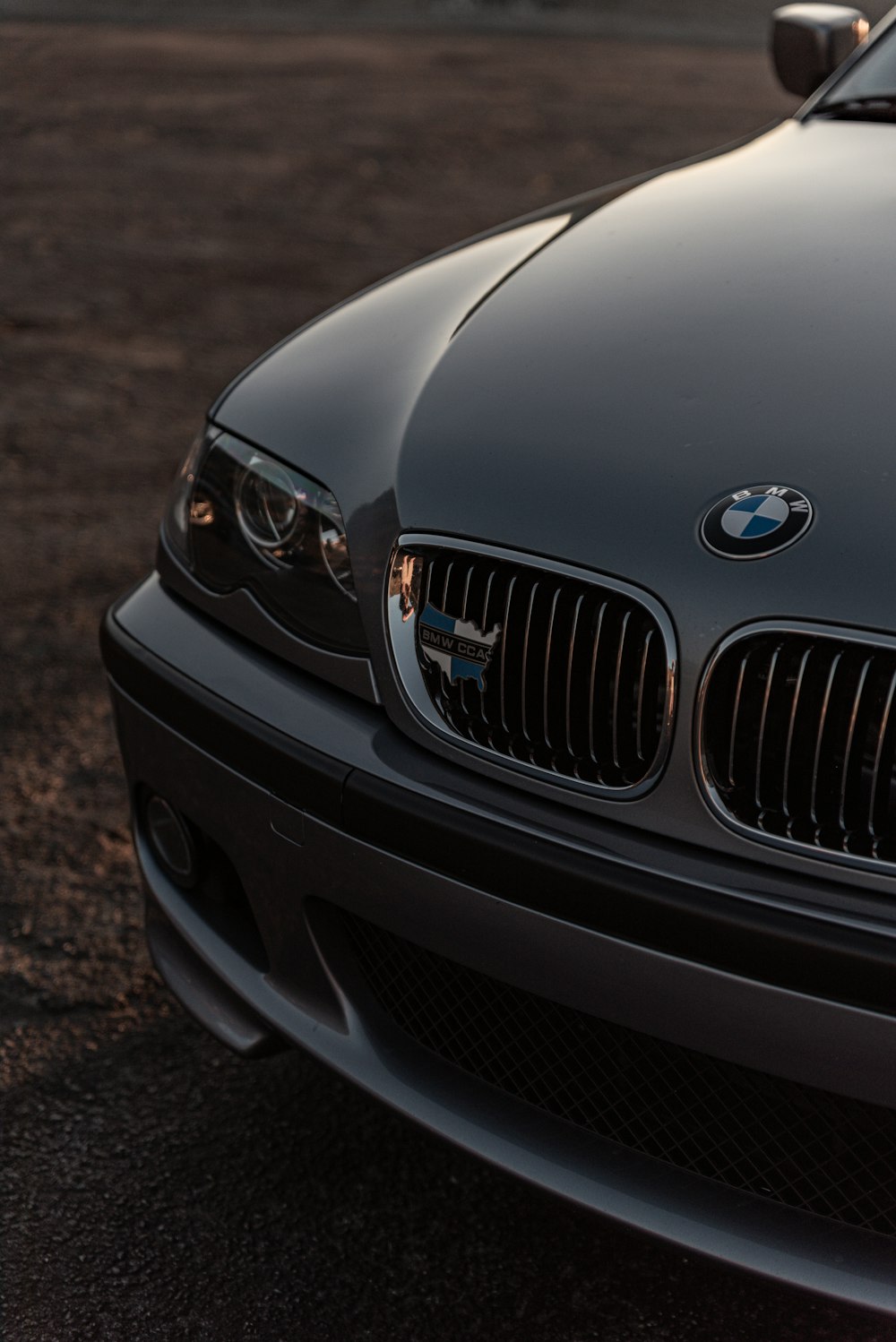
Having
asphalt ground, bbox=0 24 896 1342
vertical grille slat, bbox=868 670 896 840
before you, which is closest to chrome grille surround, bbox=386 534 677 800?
vertical grille slat, bbox=868 670 896 840

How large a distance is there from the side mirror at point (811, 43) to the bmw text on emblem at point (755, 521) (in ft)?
6.70

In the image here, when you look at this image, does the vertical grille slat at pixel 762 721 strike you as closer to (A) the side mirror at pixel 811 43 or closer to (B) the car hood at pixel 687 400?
(B) the car hood at pixel 687 400

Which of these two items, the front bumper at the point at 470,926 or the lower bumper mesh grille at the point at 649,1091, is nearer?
the front bumper at the point at 470,926

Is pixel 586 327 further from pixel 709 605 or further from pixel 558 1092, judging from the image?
pixel 558 1092

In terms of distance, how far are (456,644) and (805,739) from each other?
43 centimetres

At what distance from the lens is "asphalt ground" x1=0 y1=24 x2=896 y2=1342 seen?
1956 millimetres

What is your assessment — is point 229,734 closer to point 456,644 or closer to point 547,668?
point 456,644

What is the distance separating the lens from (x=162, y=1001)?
2529 mm

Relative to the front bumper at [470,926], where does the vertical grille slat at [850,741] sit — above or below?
above

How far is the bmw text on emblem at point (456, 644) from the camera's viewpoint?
5.62 ft

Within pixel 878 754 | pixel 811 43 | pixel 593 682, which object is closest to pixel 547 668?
pixel 593 682

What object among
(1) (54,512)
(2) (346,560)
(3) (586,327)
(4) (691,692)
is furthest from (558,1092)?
(1) (54,512)

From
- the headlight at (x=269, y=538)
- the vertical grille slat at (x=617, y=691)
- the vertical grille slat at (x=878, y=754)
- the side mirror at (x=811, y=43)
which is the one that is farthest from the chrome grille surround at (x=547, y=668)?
the side mirror at (x=811, y=43)

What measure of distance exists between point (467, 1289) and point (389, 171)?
8562 mm
